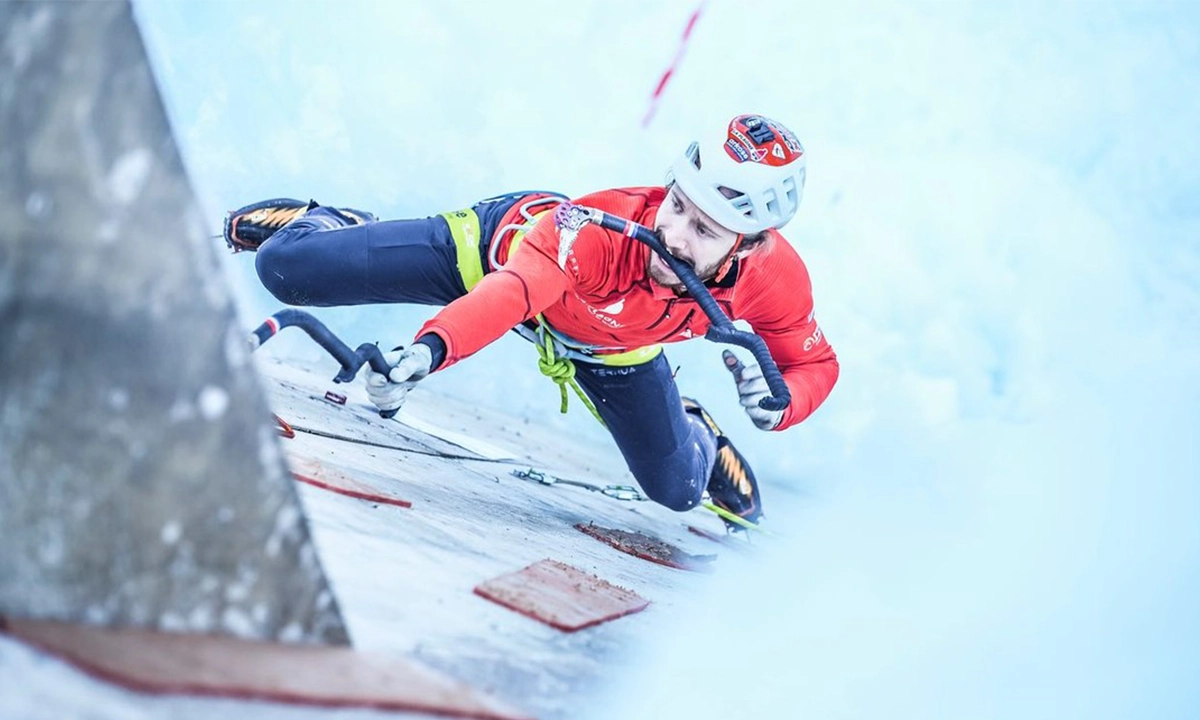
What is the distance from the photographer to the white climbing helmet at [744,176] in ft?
5.62

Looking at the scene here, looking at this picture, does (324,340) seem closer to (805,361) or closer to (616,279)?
(616,279)

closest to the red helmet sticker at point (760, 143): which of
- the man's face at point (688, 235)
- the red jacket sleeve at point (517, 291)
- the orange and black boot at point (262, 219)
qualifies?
the man's face at point (688, 235)

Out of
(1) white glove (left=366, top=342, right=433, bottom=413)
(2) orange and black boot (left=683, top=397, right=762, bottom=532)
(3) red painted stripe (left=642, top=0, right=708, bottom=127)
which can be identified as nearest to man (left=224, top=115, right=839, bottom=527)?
(1) white glove (left=366, top=342, right=433, bottom=413)

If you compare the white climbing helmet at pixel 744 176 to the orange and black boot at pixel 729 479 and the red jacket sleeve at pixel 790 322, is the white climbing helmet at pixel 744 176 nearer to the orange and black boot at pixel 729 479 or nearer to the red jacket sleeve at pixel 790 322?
the red jacket sleeve at pixel 790 322

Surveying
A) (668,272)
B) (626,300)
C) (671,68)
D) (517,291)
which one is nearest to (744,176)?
(668,272)

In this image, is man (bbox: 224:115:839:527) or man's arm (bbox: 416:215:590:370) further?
man (bbox: 224:115:839:527)

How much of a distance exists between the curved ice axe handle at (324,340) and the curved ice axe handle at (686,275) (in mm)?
528

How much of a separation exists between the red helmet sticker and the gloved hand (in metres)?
0.34

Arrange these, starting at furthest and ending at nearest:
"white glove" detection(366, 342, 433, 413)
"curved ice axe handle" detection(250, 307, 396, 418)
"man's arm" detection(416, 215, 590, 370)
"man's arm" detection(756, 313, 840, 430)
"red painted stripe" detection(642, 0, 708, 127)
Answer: "red painted stripe" detection(642, 0, 708, 127) → "man's arm" detection(756, 313, 840, 430) → "man's arm" detection(416, 215, 590, 370) → "white glove" detection(366, 342, 433, 413) → "curved ice axe handle" detection(250, 307, 396, 418)

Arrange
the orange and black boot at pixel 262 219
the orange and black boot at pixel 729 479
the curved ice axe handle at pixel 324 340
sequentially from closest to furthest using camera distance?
the curved ice axe handle at pixel 324 340 → the orange and black boot at pixel 262 219 → the orange and black boot at pixel 729 479

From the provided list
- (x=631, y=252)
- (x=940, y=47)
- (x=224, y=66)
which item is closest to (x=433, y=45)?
(x=224, y=66)

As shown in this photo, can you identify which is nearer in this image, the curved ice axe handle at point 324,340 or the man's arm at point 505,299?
the curved ice axe handle at point 324,340

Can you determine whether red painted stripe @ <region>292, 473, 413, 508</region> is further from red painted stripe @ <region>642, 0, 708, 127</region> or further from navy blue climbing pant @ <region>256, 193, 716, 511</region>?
red painted stripe @ <region>642, 0, 708, 127</region>

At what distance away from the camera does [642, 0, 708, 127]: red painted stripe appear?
5.09 metres
